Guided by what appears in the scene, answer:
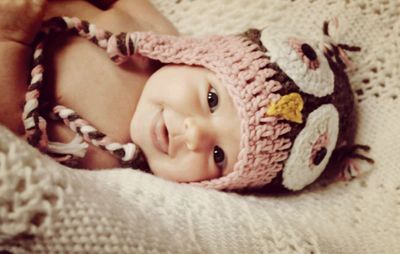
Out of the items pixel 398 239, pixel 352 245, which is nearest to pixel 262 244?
pixel 352 245

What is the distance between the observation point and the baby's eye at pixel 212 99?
932 millimetres

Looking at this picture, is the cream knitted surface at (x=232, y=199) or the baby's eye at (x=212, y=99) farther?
the baby's eye at (x=212, y=99)

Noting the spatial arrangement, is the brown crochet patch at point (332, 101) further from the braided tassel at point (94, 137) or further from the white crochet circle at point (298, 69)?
the braided tassel at point (94, 137)

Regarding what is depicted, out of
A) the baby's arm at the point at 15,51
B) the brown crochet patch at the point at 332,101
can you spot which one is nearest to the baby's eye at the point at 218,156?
the brown crochet patch at the point at 332,101

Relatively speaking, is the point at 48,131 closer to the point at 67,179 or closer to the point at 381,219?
the point at 67,179

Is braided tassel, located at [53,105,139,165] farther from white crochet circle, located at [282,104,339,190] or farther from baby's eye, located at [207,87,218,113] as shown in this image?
white crochet circle, located at [282,104,339,190]

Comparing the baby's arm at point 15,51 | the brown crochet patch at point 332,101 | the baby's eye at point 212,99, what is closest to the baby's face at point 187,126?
the baby's eye at point 212,99

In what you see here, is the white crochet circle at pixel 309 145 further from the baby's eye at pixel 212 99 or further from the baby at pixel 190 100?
the baby's eye at pixel 212 99

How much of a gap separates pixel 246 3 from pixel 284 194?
47 centimetres

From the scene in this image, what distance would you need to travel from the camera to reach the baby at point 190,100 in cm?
89

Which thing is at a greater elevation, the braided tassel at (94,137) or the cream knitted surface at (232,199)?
the cream knitted surface at (232,199)

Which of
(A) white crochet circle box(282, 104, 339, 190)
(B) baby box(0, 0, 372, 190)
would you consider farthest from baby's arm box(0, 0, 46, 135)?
(A) white crochet circle box(282, 104, 339, 190)

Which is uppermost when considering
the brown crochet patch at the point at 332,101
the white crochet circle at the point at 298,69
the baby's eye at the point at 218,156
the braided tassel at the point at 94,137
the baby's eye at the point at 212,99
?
the white crochet circle at the point at 298,69

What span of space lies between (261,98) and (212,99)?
99 mm
